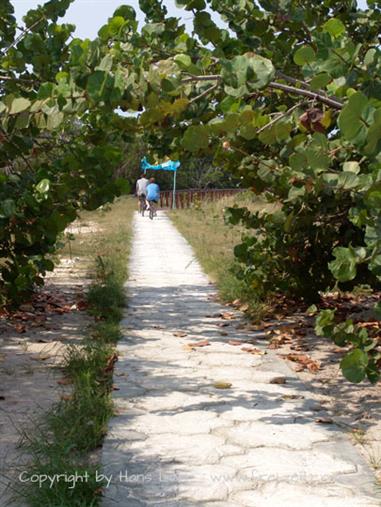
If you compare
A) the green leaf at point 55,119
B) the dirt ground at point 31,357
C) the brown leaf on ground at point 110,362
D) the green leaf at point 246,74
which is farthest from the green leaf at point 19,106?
the brown leaf on ground at point 110,362

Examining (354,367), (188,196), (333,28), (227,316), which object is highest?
(333,28)

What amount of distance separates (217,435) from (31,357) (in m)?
2.20

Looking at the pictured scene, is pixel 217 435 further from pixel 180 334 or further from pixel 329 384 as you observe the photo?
pixel 180 334

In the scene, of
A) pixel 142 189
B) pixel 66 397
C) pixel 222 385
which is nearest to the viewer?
pixel 66 397

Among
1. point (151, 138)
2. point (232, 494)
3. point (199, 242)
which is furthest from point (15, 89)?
point (199, 242)

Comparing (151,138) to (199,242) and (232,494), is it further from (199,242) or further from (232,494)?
(199,242)

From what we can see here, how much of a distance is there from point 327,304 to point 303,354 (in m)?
2.17

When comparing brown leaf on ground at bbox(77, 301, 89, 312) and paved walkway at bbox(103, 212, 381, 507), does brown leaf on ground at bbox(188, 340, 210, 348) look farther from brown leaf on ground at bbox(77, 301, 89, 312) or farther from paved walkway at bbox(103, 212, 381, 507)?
brown leaf on ground at bbox(77, 301, 89, 312)

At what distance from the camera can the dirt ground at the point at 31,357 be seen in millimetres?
3871

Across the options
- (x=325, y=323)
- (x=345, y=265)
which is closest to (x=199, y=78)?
(x=345, y=265)

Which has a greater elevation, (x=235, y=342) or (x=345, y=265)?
(x=345, y=265)

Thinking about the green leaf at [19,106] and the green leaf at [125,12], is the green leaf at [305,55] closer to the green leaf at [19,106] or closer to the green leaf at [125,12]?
the green leaf at [19,106]

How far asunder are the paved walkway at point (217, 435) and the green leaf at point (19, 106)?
5.61ft

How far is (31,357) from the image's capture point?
18.9 ft
